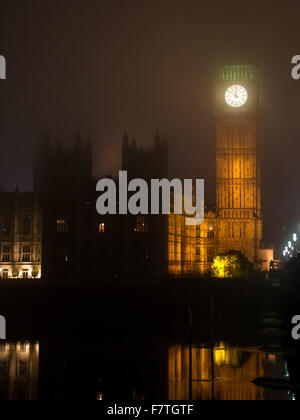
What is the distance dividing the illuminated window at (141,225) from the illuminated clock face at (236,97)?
104 ft

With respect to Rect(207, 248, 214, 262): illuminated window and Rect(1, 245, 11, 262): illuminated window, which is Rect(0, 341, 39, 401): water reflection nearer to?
Rect(1, 245, 11, 262): illuminated window

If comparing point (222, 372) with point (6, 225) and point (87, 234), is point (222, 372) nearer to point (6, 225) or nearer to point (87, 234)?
point (87, 234)

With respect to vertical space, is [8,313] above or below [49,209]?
below

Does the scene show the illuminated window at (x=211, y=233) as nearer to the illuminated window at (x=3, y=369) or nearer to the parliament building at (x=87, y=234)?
the parliament building at (x=87, y=234)

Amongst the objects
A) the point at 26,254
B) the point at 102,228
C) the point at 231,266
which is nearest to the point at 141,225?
the point at 102,228

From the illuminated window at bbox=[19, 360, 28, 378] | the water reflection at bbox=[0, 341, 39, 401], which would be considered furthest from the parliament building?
the illuminated window at bbox=[19, 360, 28, 378]

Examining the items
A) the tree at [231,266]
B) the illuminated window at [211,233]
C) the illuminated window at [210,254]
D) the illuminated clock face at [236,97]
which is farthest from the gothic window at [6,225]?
the illuminated clock face at [236,97]

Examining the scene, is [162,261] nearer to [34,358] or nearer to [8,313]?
[8,313]

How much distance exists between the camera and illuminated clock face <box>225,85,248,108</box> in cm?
10731

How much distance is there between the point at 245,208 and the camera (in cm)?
10550

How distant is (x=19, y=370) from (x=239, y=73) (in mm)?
80201

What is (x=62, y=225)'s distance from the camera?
82.6m
